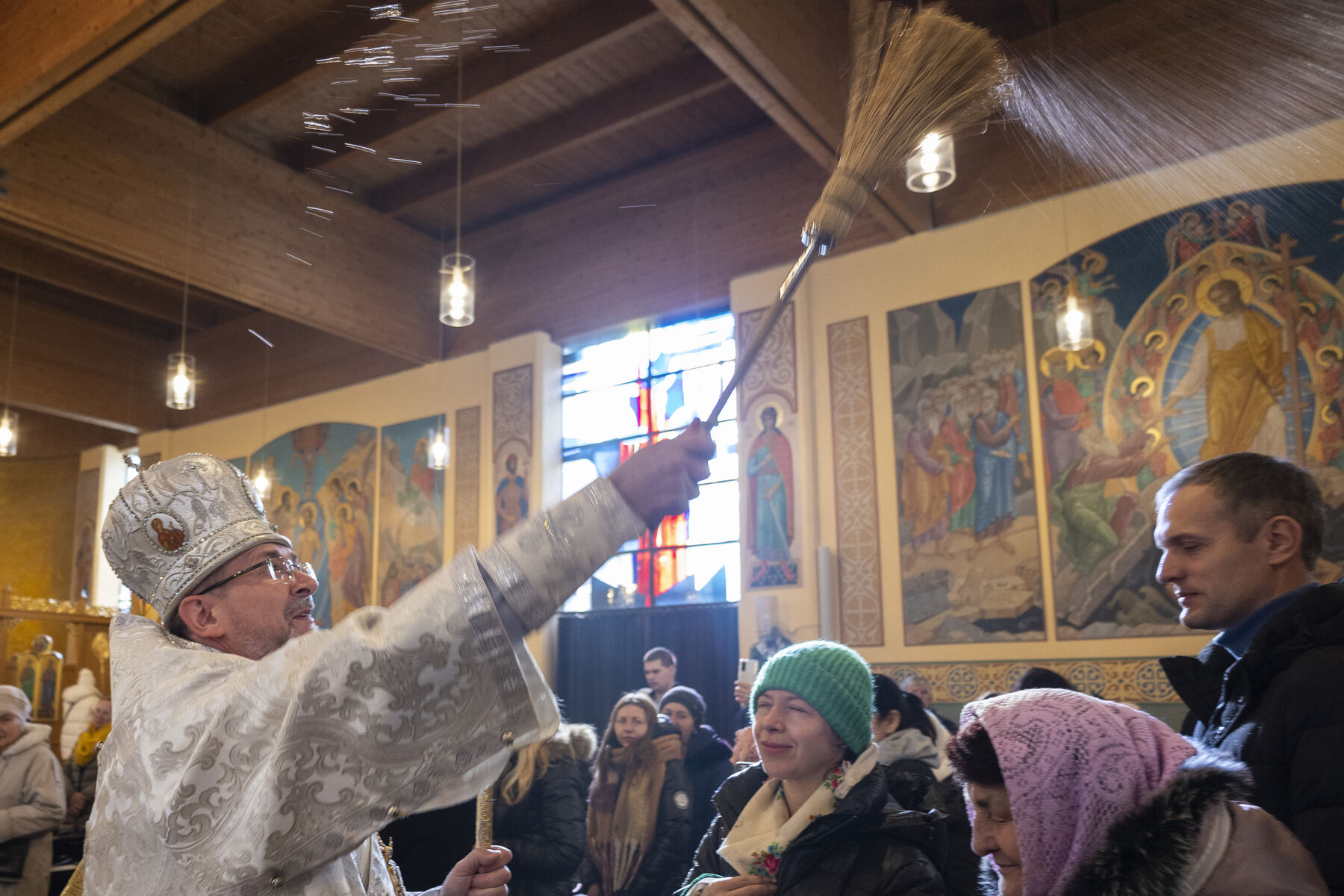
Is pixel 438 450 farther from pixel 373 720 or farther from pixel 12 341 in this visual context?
pixel 373 720

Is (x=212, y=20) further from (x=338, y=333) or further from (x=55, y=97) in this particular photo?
(x=338, y=333)

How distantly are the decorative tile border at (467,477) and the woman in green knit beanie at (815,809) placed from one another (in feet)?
28.8

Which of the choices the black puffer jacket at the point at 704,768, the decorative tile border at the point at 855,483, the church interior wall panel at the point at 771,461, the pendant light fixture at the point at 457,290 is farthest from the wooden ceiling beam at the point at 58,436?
the black puffer jacket at the point at 704,768

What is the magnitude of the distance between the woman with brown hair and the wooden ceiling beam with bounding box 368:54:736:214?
5924mm

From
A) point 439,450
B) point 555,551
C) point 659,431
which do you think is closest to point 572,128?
point 659,431

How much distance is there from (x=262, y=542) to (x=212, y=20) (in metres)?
7.83

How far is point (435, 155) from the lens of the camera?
10367 mm

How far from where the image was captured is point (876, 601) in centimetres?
862

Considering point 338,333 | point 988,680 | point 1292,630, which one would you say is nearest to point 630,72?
point 338,333

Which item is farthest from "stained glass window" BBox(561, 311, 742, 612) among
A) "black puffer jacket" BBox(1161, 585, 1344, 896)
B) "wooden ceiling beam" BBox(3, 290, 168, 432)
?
"black puffer jacket" BBox(1161, 585, 1344, 896)

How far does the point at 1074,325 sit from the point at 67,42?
253 inches

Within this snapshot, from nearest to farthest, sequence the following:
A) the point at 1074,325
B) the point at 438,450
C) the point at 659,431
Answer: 1. the point at 1074,325
2. the point at 438,450
3. the point at 659,431

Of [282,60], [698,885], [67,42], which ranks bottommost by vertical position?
[698,885]

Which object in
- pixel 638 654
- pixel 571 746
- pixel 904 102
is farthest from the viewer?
pixel 638 654
